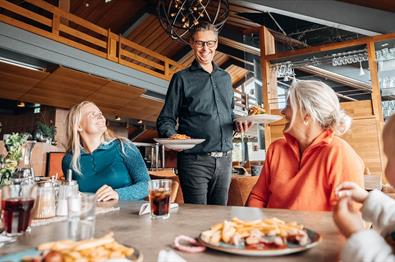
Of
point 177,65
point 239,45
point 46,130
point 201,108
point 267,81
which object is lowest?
point 201,108

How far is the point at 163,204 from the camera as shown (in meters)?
1.11

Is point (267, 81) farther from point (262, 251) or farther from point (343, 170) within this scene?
point (262, 251)

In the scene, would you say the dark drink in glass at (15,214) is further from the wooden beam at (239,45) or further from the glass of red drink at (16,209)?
the wooden beam at (239,45)

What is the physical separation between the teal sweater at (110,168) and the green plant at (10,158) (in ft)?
2.29

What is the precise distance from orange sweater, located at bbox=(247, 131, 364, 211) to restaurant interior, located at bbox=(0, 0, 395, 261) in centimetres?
98

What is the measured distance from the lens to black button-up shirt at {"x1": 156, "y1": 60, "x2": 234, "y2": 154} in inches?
86.4

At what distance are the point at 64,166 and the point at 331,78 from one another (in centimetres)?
541

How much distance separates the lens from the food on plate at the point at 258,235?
0.69 m

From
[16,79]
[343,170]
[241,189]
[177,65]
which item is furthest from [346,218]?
[177,65]

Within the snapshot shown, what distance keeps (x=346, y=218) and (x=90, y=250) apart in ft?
1.74

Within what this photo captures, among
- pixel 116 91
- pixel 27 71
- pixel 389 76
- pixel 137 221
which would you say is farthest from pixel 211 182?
pixel 116 91

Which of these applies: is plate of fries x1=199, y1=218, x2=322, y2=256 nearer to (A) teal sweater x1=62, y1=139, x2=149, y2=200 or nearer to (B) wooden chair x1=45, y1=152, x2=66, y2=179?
(A) teal sweater x1=62, y1=139, x2=149, y2=200

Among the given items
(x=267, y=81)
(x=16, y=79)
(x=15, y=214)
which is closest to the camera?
(x=15, y=214)

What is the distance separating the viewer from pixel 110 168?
6.40 ft
